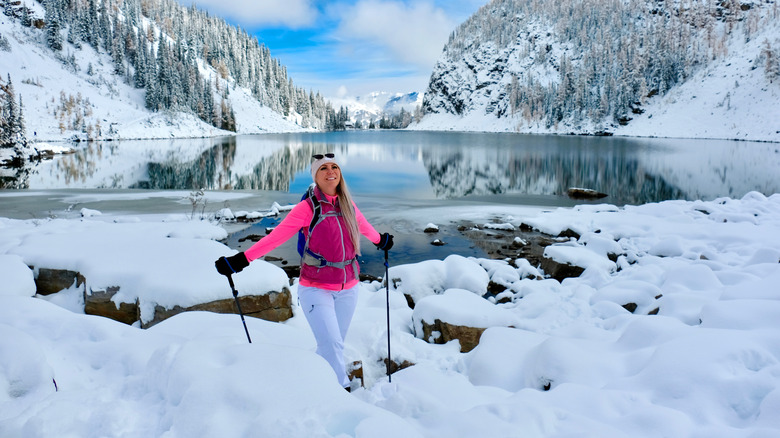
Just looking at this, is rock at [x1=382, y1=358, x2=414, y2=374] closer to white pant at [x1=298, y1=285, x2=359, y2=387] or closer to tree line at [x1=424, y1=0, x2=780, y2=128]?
white pant at [x1=298, y1=285, x2=359, y2=387]

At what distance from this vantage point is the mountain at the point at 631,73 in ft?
275

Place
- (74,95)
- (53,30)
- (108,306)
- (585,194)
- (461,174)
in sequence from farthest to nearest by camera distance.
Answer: (53,30), (74,95), (461,174), (585,194), (108,306)

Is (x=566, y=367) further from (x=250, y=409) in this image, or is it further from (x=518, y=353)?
(x=250, y=409)

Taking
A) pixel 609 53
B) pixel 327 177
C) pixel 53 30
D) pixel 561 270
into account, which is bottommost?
pixel 561 270

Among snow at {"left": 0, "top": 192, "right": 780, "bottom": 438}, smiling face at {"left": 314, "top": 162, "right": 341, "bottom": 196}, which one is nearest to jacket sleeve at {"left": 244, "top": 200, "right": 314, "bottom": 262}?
smiling face at {"left": 314, "top": 162, "right": 341, "bottom": 196}

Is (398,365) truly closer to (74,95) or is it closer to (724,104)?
(74,95)

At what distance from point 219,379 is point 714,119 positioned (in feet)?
354

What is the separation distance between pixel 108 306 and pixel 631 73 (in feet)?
428

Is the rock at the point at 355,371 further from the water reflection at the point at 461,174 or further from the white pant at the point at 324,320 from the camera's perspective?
the water reflection at the point at 461,174

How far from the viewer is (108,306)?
6.45 meters

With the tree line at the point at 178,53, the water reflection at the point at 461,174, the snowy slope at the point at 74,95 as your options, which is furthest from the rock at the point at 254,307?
the tree line at the point at 178,53

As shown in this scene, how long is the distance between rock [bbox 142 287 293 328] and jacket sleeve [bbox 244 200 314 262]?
2821mm

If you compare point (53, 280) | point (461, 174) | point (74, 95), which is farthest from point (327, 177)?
point (74, 95)

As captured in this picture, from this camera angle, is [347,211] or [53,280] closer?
[347,211]
